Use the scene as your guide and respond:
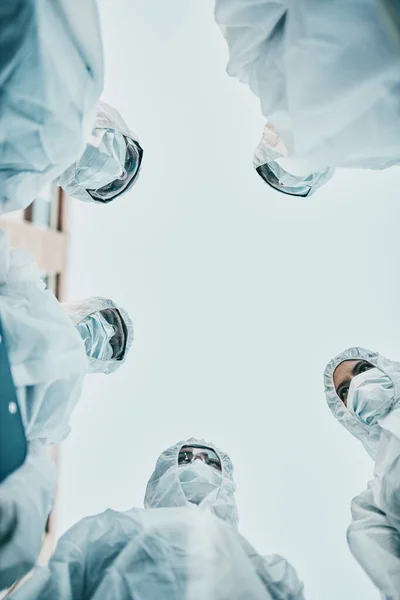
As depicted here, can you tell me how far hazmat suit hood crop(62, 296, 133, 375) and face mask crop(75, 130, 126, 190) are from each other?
44.2 inches

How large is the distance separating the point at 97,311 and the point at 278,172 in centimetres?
202

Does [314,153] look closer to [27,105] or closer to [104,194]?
[27,105]

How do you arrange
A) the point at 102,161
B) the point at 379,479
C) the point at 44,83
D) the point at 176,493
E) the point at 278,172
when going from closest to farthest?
the point at 44,83 < the point at 379,479 < the point at 176,493 < the point at 102,161 < the point at 278,172

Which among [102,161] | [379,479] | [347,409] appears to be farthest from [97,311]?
[379,479]

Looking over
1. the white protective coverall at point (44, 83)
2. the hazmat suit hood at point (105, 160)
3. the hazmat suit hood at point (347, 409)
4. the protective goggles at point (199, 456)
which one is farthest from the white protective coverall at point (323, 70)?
the protective goggles at point (199, 456)

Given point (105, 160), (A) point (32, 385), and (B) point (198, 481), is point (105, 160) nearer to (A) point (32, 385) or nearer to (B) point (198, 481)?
(A) point (32, 385)

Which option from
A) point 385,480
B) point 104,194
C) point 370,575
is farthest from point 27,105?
point 370,575

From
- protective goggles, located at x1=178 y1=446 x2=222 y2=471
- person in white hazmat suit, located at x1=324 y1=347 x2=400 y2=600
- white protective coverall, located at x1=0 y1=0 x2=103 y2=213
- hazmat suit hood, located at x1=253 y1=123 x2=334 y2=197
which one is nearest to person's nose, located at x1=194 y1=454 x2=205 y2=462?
protective goggles, located at x1=178 y1=446 x2=222 y2=471

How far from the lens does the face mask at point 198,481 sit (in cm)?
251

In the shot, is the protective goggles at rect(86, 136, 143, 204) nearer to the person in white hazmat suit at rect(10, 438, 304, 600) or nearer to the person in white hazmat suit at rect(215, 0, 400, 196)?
the person in white hazmat suit at rect(215, 0, 400, 196)

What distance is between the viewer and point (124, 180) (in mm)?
3168

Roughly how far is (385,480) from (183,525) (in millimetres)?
1035

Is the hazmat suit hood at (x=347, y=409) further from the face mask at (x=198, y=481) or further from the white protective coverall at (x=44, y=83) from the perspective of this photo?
the white protective coverall at (x=44, y=83)

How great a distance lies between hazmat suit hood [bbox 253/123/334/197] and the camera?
2.55 m
